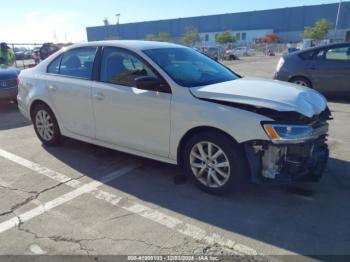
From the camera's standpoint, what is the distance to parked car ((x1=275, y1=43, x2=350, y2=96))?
7.93m

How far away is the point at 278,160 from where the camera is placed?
3139 millimetres

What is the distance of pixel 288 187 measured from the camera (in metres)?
3.67

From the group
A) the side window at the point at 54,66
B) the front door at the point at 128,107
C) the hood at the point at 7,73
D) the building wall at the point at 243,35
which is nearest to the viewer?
the front door at the point at 128,107

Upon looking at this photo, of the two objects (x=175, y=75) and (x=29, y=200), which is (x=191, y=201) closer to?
(x=175, y=75)

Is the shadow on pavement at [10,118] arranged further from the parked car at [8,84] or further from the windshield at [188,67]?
the windshield at [188,67]

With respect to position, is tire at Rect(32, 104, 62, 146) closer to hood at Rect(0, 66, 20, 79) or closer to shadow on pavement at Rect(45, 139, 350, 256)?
shadow on pavement at Rect(45, 139, 350, 256)

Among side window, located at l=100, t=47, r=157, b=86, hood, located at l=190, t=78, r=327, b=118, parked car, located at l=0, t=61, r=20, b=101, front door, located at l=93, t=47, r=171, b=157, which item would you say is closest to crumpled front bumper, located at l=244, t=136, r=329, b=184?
hood, located at l=190, t=78, r=327, b=118

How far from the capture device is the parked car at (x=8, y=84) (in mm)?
7945

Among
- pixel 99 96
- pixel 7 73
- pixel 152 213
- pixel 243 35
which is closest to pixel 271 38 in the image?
pixel 243 35

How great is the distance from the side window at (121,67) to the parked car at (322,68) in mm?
5723

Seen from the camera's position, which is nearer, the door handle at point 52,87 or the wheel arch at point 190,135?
the wheel arch at point 190,135

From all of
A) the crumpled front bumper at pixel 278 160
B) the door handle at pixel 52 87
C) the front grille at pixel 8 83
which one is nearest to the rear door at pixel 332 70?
the crumpled front bumper at pixel 278 160

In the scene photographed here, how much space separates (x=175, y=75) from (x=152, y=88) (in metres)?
0.31

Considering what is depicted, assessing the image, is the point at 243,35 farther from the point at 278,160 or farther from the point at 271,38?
the point at 278,160
